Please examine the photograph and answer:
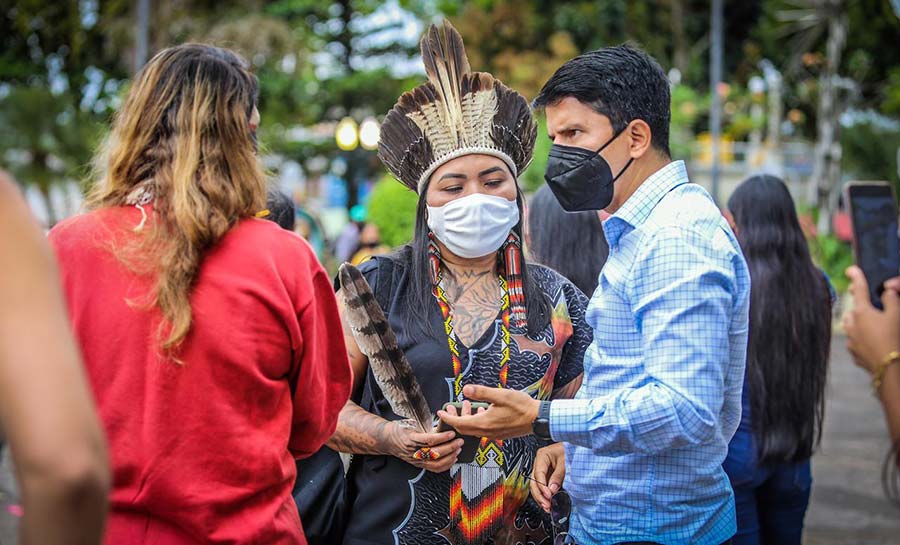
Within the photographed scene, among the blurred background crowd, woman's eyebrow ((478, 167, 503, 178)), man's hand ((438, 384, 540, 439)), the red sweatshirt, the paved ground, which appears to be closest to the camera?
the red sweatshirt

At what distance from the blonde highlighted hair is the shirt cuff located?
0.89m

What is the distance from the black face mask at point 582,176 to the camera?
8.89ft

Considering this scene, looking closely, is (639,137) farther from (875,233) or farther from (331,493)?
(331,493)

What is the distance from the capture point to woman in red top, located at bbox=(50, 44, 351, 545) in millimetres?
2033

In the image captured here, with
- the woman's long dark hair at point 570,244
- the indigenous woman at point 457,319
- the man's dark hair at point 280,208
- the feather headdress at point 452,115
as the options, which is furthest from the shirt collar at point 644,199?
the man's dark hair at point 280,208

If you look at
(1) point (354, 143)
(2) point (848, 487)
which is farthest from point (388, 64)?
(2) point (848, 487)

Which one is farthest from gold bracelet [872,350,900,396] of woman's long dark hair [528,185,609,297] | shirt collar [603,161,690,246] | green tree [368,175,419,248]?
green tree [368,175,419,248]

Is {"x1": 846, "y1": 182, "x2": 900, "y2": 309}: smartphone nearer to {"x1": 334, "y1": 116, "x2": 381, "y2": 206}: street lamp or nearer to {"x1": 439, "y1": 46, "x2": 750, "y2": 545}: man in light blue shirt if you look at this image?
{"x1": 439, "y1": 46, "x2": 750, "y2": 545}: man in light blue shirt

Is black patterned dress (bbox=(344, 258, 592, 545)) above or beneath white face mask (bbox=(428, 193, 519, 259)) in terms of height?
beneath

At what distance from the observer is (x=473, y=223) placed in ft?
10.2

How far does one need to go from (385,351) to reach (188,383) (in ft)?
2.93

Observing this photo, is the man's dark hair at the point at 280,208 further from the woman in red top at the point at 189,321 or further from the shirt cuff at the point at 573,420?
the shirt cuff at the point at 573,420

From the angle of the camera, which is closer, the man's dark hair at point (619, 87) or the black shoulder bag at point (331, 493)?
the man's dark hair at point (619, 87)

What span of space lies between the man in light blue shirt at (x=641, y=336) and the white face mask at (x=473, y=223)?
0.99 ft
